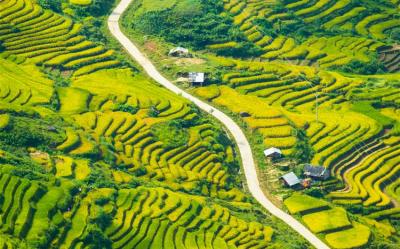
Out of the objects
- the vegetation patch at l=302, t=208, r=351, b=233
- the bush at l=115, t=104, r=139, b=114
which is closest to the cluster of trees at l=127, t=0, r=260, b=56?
the bush at l=115, t=104, r=139, b=114

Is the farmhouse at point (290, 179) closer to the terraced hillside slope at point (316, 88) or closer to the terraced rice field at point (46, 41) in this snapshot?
the terraced hillside slope at point (316, 88)

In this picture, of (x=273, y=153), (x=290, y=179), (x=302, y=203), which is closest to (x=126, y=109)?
(x=273, y=153)

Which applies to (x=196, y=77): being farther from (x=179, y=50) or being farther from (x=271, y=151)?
(x=271, y=151)

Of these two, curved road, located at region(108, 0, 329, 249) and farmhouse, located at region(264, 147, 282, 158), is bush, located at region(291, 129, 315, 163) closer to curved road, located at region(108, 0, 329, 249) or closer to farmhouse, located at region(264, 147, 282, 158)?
farmhouse, located at region(264, 147, 282, 158)

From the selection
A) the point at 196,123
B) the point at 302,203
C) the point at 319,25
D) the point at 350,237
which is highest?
the point at 319,25

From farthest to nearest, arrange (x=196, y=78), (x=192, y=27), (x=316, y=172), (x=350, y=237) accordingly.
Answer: (x=192, y=27), (x=196, y=78), (x=316, y=172), (x=350, y=237)

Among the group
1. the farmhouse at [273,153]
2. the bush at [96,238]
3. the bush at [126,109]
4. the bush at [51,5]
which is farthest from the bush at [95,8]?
the bush at [96,238]

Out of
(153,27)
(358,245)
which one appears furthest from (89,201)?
(153,27)
